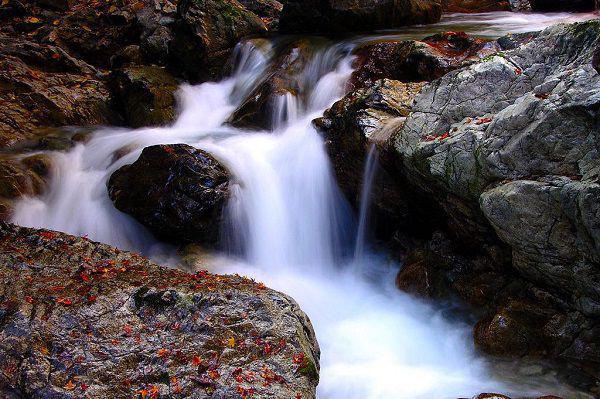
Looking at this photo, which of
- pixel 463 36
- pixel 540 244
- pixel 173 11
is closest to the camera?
pixel 540 244

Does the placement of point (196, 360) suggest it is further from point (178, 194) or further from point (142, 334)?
point (178, 194)

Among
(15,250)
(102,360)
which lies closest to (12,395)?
(102,360)

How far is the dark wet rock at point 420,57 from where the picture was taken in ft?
30.9

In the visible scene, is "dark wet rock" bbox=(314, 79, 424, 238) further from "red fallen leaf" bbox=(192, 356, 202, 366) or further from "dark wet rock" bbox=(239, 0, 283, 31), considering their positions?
"dark wet rock" bbox=(239, 0, 283, 31)

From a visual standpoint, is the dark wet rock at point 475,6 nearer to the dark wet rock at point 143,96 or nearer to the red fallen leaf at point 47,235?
the dark wet rock at point 143,96

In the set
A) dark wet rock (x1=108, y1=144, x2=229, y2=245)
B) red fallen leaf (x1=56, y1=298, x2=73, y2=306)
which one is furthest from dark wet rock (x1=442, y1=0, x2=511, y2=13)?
red fallen leaf (x1=56, y1=298, x2=73, y2=306)

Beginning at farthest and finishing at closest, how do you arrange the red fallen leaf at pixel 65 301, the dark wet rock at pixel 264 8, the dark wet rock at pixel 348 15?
the dark wet rock at pixel 264 8, the dark wet rock at pixel 348 15, the red fallen leaf at pixel 65 301

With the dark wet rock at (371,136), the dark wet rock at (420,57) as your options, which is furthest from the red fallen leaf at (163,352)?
the dark wet rock at (420,57)

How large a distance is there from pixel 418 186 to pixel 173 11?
577 inches

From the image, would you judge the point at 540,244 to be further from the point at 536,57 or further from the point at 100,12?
the point at 100,12

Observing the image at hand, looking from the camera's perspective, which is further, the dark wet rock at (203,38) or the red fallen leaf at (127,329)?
the dark wet rock at (203,38)

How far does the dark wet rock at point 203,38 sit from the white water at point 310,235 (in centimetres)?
229

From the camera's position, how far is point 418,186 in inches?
268

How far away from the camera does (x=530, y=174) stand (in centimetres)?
Result: 501
